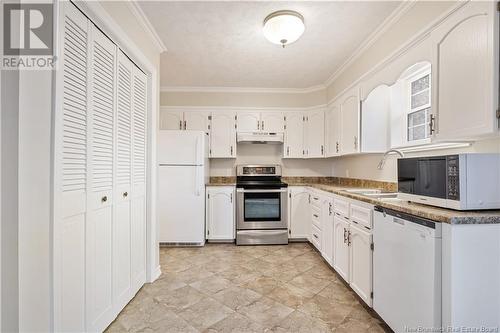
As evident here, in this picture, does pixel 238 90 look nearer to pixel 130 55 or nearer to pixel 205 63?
pixel 205 63

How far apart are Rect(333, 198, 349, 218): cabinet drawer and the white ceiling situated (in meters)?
1.69

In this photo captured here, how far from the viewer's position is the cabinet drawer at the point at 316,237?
3205 millimetres

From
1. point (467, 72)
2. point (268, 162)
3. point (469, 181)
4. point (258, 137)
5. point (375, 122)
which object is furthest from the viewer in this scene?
point (268, 162)

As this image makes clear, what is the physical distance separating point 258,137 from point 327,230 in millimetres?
1869

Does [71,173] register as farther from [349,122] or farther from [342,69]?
[342,69]

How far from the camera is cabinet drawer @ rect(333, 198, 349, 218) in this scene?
2.34m

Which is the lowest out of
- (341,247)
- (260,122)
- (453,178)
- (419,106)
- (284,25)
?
(341,247)

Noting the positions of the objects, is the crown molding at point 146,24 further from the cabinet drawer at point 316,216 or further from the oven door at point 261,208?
the cabinet drawer at point 316,216

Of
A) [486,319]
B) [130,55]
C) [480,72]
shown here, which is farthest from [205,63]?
[486,319]

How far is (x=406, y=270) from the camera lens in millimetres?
1502

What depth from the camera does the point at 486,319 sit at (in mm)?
1246

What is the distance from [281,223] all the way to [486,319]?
261 cm

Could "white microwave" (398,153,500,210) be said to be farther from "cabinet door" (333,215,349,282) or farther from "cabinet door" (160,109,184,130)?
"cabinet door" (160,109,184,130)

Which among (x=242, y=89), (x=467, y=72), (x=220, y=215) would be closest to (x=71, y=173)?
(x=467, y=72)
